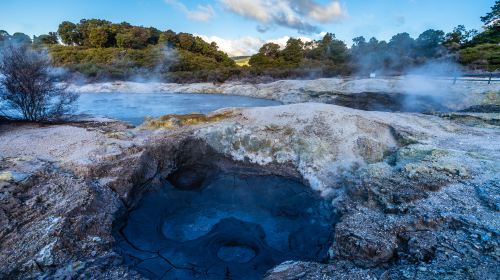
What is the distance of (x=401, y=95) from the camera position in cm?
1528

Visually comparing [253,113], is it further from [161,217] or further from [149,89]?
[149,89]

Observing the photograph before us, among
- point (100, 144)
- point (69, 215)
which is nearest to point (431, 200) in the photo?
point (69, 215)

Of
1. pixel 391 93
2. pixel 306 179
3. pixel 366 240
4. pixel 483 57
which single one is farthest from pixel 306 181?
pixel 483 57

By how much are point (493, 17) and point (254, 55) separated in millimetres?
24792

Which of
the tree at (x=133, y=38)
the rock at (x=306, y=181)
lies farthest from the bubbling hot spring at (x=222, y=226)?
the tree at (x=133, y=38)

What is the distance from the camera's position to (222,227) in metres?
5.50

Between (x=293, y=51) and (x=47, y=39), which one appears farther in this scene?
(x=47, y=39)

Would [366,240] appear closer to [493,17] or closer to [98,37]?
[493,17]

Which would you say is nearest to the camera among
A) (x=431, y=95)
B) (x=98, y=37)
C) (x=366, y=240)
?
(x=366, y=240)

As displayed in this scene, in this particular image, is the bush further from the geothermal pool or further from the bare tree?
the bare tree

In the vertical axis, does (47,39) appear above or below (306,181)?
above

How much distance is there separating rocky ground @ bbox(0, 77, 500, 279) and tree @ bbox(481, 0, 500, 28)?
2851 centimetres

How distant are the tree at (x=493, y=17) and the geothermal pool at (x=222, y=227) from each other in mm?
34694

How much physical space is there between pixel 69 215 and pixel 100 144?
2.74 m
